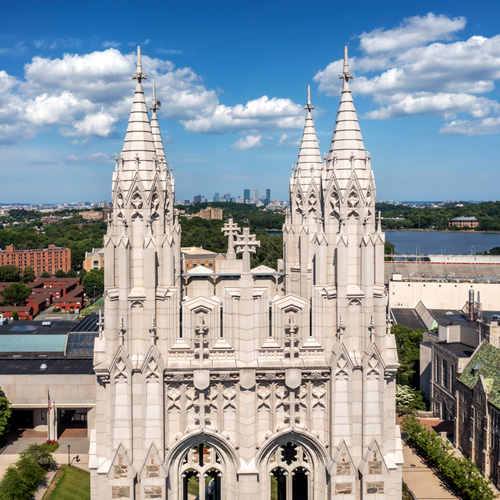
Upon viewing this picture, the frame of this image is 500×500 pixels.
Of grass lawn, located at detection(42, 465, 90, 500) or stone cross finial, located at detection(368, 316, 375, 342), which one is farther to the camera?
grass lawn, located at detection(42, 465, 90, 500)

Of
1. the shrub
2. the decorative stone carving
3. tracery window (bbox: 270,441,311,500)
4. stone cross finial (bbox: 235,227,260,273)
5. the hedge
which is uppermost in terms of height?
the decorative stone carving

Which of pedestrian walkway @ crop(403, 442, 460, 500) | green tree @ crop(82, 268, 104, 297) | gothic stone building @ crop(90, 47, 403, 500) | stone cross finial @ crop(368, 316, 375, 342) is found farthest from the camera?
green tree @ crop(82, 268, 104, 297)

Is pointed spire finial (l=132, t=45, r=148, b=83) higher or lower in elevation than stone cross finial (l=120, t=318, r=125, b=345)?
higher

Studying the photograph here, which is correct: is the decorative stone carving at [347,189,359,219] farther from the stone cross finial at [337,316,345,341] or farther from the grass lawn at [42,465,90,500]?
the grass lawn at [42,465,90,500]

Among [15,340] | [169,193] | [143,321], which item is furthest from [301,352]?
[15,340]

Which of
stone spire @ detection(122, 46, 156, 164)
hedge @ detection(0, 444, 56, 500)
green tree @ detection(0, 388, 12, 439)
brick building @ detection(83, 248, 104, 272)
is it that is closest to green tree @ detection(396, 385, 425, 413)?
hedge @ detection(0, 444, 56, 500)

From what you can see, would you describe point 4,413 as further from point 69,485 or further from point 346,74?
point 346,74
